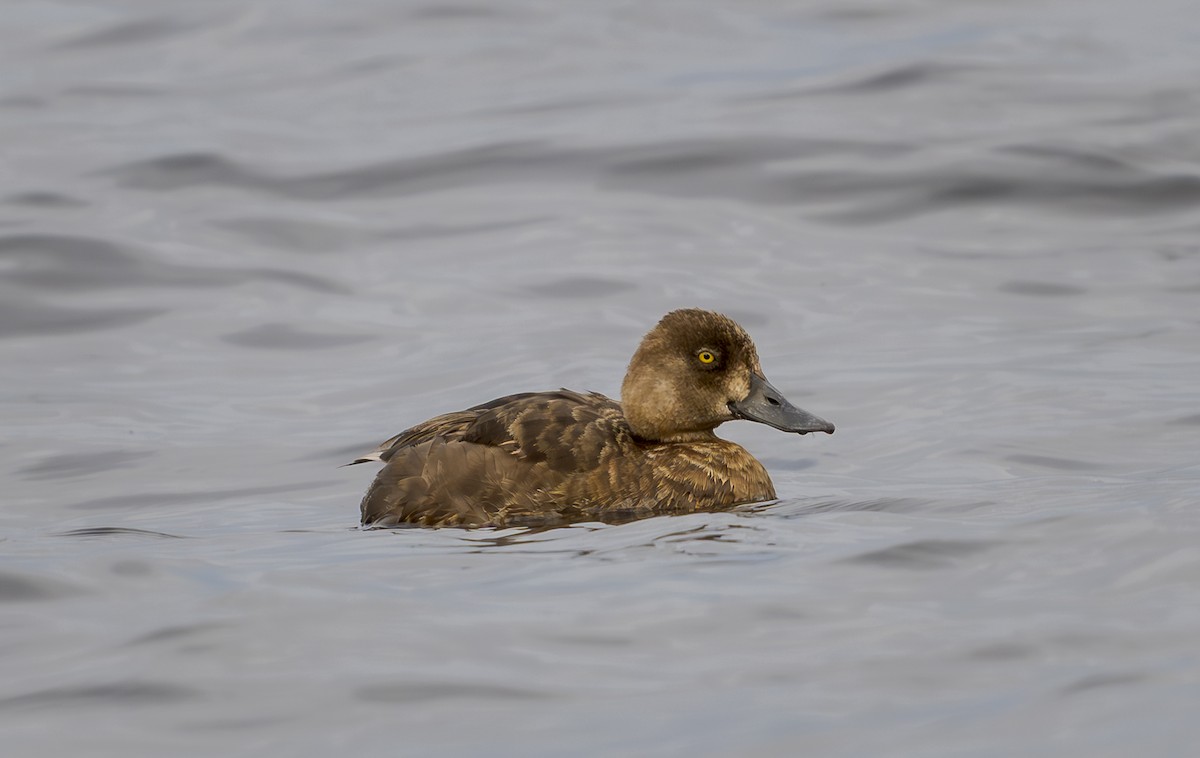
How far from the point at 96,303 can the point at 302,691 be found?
8758 mm

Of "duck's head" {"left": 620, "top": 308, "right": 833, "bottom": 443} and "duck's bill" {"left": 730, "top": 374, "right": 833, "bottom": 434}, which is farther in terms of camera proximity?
"duck's bill" {"left": 730, "top": 374, "right": 833, "bottom": 434}

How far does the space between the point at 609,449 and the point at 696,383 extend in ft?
1.79

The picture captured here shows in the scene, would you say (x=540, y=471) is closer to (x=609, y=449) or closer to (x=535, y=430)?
(x=535, y=430)

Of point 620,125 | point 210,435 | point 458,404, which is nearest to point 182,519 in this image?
point 210,435

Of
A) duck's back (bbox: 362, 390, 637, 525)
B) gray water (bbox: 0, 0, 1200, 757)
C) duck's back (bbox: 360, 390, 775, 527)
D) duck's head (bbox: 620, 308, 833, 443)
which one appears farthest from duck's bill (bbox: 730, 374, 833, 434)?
duck's back (bbox: 362, 390, 637, 525)

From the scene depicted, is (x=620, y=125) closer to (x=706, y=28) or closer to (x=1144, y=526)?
(x=706, y=28)

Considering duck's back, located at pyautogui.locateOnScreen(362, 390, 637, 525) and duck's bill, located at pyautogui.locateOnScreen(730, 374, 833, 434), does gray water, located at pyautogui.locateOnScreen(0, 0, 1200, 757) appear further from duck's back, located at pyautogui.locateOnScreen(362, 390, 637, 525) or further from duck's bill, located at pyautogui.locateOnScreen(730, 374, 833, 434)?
duck's bill, located at pyautogui.locateOnScreen(730, 374, 833, 434)

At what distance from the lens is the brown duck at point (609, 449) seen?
26.1 ft

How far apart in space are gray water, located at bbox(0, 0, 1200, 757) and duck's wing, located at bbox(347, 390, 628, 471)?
16.7 inches

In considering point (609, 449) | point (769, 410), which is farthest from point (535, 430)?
point (769, 410)

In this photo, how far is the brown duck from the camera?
795 centimetres

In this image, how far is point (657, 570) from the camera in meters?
6.94

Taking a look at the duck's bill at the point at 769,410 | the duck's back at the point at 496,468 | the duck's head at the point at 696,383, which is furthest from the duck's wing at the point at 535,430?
the duck's bill at the point at 769,410

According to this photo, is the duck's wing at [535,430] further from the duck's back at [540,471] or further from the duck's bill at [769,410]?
the duck's bill at [769,410]
